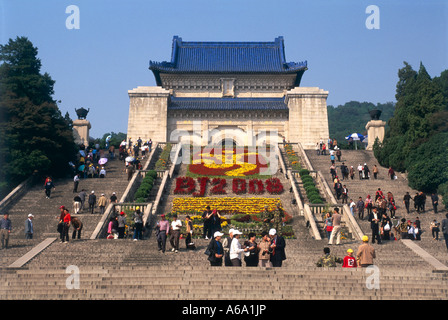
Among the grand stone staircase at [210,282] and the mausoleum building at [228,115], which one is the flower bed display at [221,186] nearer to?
the grand stone staircase at [210,282]

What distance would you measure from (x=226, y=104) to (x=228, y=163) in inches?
619

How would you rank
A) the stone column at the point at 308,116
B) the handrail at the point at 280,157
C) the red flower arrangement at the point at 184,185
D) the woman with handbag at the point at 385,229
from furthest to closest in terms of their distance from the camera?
1. the stone column at the point at 308,116
2. the handrail at the point at 280,157
3. the red flower arrangement at the point at 184,185
4. the woman with handbag at the point at 385,229

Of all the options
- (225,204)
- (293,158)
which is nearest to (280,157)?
(293,158)

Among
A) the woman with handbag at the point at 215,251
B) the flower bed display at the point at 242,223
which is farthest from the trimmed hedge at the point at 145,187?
the woman with handbag at the point at 215,251

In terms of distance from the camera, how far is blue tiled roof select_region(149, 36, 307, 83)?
6181cm

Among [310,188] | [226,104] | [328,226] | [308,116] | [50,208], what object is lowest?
[328,226]

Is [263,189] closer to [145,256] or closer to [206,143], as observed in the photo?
[145,256]

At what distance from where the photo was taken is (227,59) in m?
64.6

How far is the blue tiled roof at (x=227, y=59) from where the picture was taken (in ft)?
203

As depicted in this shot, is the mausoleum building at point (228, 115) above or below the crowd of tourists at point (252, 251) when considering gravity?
above

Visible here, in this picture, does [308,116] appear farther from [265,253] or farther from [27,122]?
[265,253]

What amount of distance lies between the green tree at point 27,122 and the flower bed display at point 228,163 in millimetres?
7766

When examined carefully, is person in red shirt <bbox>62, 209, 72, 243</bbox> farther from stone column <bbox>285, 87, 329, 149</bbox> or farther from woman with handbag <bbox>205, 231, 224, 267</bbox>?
stone column <bbox>285, 87, 329, 149</bbox>
